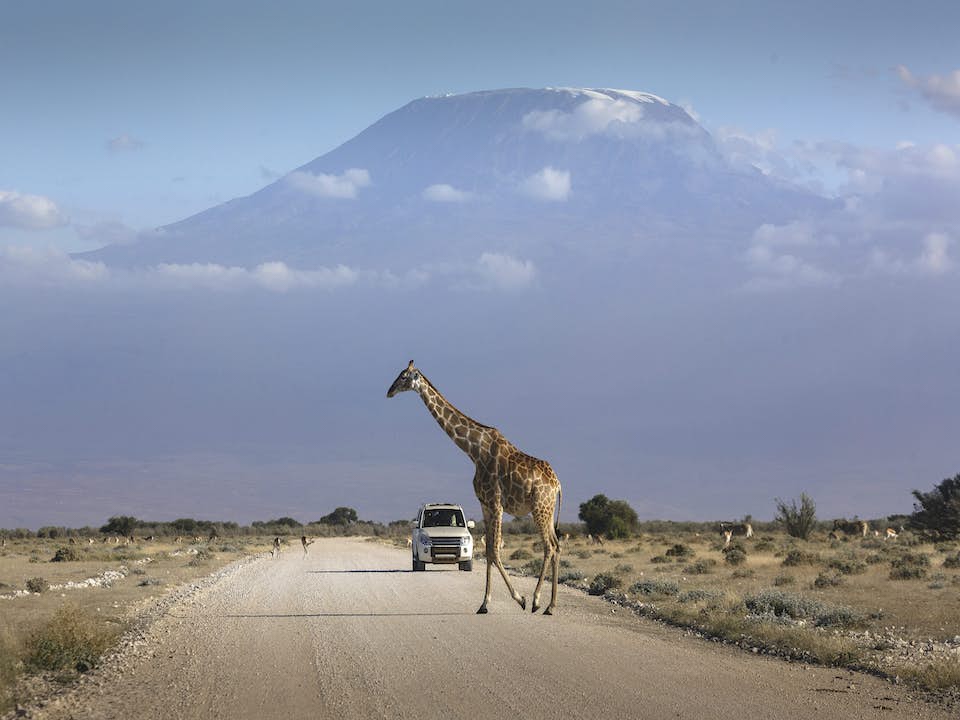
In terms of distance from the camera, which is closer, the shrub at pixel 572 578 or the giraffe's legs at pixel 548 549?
the giraffe's legs at pixel 548 549

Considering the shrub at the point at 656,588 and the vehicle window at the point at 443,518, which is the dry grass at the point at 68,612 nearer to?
the vehicle window at the point at 443,518

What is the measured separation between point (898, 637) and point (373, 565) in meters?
26.5

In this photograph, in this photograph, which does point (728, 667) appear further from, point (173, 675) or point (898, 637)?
point (173, 675)

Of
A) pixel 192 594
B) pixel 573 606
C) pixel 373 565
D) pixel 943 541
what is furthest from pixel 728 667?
pixel 943 541

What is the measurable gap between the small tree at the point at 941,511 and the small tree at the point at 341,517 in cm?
10401

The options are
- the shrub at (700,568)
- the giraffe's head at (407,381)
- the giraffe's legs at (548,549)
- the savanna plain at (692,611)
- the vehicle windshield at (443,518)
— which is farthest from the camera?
the shrub at (700,568)

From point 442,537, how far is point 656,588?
10776mm

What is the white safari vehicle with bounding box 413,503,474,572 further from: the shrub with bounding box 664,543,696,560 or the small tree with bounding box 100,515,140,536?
the small tree with bounding box 100,515,140,536

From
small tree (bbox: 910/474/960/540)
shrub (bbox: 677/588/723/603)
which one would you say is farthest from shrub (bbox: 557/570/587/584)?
small tree (bbox: 910/474/960/540)

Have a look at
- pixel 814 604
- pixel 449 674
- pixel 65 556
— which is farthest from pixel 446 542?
pixel 65 556

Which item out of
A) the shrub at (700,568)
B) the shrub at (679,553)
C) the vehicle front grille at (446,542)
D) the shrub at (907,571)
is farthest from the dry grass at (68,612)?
the shrub at (907,571)

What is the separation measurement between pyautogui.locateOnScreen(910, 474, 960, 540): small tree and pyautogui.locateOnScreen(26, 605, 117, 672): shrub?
165ft

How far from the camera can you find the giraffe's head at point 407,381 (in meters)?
21.3

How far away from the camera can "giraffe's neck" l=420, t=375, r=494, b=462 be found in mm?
21312
